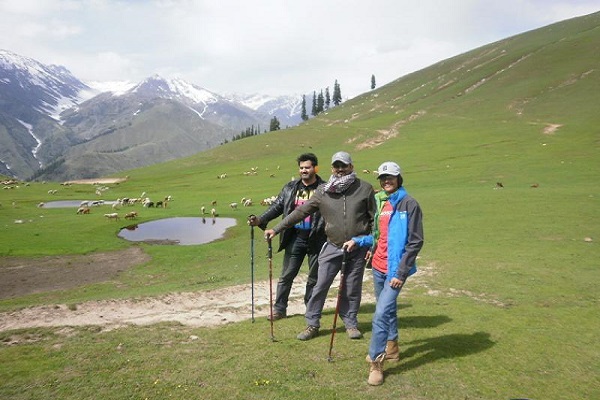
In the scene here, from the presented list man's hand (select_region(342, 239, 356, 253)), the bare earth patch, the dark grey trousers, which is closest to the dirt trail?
the bare earth patch

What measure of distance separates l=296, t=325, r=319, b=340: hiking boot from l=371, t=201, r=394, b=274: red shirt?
2356 millimetres

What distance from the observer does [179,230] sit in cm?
3481

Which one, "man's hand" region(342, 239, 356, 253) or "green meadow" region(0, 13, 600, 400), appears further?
"man's hand" region(342, 239, 356, 253)

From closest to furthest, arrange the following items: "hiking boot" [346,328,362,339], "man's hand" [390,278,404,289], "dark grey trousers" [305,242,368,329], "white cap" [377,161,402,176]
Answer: "man's hand" [390,278,404,289] < "white cap" [377,161,402,176] < "dark grey trousers" [305,242,368,329] < "hiking boot" [346,328,362,339]

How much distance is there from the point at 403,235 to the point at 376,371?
103 inches

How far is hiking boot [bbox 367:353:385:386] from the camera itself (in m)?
7.38

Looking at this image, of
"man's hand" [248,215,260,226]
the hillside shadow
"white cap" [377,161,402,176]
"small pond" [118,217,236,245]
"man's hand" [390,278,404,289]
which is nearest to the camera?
"man's hand" [390,278,404,289]

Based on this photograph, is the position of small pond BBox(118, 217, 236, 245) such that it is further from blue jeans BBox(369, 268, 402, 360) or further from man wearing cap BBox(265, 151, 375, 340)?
blue jeans BBox(369, 268, 402, 360)

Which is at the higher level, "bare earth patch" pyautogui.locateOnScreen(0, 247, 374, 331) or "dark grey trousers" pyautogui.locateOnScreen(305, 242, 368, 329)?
"dark grey trousers" pyautogui.locateOnScreen(305, 242, 368, 329)

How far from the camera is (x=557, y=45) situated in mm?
138375

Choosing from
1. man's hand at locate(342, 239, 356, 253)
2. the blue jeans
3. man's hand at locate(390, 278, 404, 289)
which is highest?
man's hand at locate(342, 239, 356, 253)

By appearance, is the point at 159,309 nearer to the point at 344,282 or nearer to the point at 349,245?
the point at 344,282

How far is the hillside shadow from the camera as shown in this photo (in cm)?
827

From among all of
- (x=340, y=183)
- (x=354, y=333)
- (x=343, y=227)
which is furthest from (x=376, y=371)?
(x=340, y=183)
